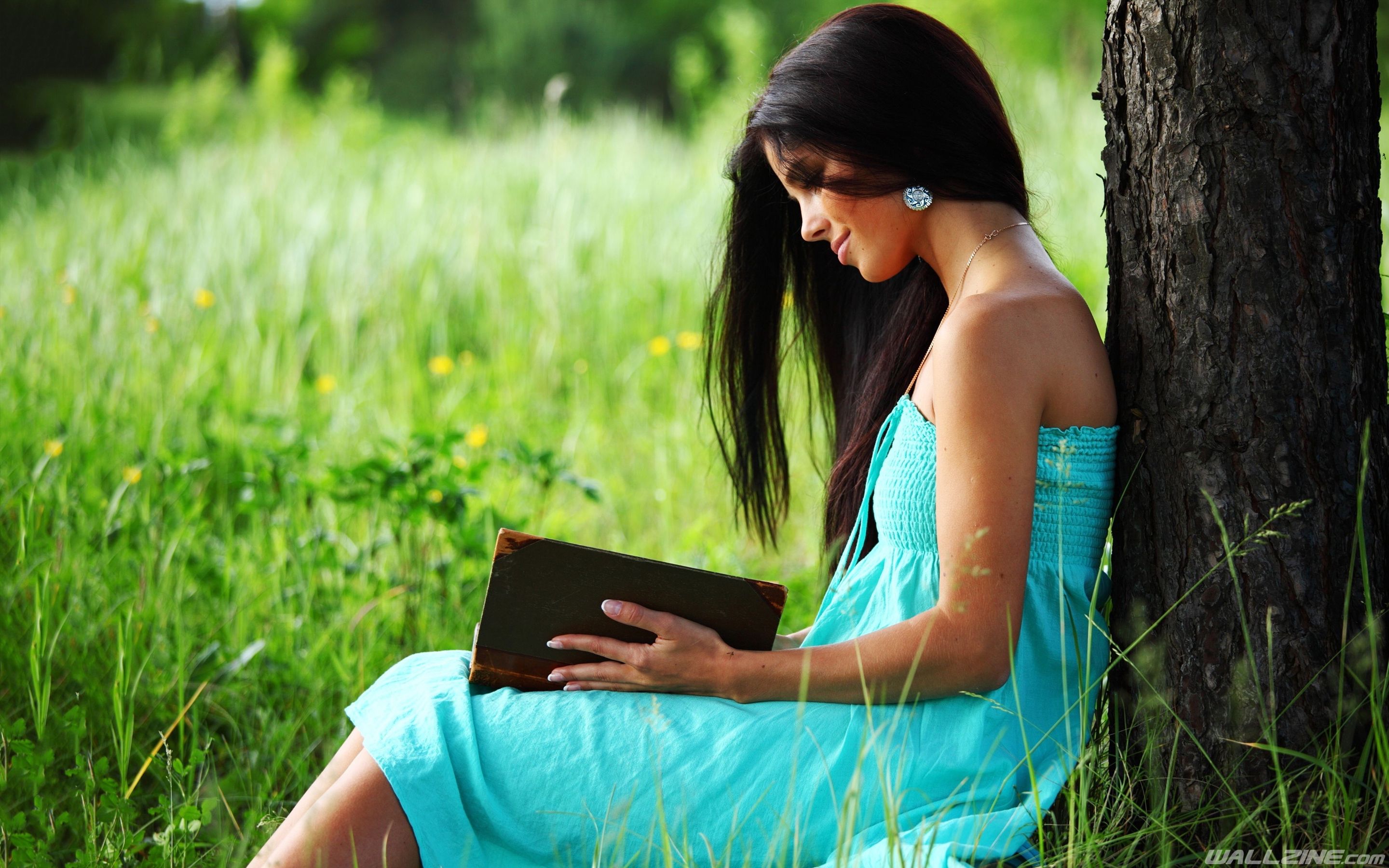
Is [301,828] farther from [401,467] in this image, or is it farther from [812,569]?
[812,569]

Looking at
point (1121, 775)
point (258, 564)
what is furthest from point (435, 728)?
point (258, 564)

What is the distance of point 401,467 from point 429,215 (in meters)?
3.55

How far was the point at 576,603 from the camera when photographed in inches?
65.3

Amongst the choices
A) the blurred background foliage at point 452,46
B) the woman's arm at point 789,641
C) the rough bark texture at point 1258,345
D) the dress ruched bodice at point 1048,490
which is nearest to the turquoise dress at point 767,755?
the dress ruched bodice at point 1048,490

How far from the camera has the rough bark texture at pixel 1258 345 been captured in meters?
1.48

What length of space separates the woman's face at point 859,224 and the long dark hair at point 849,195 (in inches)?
0.6

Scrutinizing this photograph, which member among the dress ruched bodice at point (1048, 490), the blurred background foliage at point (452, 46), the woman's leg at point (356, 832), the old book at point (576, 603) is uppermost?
the blurred background foliage at point (452, 46)

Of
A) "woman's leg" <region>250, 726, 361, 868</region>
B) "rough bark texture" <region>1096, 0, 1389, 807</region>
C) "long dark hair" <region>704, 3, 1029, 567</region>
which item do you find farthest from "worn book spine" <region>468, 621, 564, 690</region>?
"rough bark texture" <region>1096, 0, 1389, 807</region>

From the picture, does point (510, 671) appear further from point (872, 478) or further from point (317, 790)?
point (872, 478)

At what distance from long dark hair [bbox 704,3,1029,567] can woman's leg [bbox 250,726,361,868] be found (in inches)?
37.7

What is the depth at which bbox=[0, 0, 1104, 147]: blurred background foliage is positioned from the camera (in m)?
14.0

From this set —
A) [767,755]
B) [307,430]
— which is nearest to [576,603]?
[767,755]

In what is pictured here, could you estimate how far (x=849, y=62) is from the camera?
5.58ft

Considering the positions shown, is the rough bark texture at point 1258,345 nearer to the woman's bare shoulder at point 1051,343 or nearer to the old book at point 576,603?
the woman's bare shoulder at point 1051,343
